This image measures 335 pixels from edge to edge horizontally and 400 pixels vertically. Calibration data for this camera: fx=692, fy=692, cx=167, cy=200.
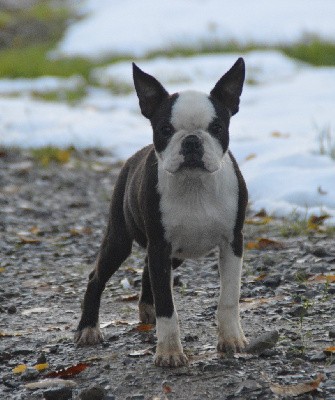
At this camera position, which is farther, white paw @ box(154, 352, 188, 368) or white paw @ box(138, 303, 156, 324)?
white paw @ box(138, 303, 156, 324)

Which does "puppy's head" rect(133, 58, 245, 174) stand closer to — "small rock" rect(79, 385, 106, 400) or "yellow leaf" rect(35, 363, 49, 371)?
"small rock" rect(79, 385, 106, 400)

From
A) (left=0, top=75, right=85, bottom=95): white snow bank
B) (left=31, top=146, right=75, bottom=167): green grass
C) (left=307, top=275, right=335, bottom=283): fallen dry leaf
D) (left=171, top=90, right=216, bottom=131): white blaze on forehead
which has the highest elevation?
(left=0, top=75, right=85, bottom=95): white snow bank

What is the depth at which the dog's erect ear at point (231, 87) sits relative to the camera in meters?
3.56

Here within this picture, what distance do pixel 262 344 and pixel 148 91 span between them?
1425 millimetres

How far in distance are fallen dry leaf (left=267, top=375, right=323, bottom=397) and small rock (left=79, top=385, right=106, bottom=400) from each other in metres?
0.75

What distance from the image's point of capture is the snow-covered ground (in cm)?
696

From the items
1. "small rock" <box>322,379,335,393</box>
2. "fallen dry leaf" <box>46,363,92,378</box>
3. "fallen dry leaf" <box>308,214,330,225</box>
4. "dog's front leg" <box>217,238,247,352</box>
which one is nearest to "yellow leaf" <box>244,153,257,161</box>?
"fallen dry leaf" <box>308,214,330,225</box>

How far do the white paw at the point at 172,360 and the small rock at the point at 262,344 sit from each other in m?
0.33

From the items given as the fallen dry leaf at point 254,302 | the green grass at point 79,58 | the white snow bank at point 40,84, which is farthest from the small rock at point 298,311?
the white snow bank at point 40,84

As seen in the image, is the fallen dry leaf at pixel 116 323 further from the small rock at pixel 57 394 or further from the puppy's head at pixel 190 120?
the puppy's head at pixel 190 120

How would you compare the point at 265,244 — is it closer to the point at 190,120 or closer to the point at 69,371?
the point at 190,120

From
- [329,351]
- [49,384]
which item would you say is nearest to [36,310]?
[49,384]

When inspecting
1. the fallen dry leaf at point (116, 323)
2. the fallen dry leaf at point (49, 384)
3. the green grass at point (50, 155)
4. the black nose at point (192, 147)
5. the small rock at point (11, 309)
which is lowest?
the fallen dry leaf at point (116, 323)

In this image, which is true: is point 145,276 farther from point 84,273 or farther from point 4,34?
point 4,34
